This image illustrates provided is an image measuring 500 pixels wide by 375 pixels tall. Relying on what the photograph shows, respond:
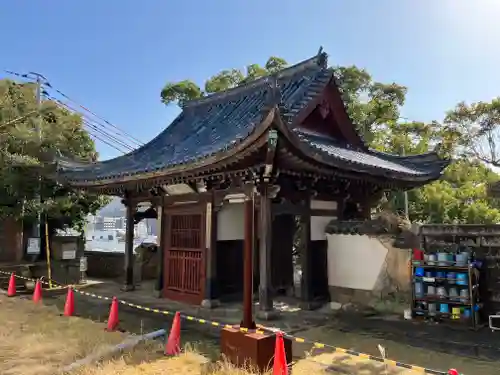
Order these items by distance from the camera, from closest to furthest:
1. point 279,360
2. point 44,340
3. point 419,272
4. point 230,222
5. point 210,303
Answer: point 279,360 → point 44,340 → point 419,272 → point 210,303 → point 230,222

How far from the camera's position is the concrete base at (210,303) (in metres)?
11.3

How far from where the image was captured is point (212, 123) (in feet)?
46.2

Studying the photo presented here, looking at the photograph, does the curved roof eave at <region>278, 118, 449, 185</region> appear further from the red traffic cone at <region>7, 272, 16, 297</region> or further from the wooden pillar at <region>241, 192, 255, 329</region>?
the red traffic cone at <region>7, 272, 16, 297</region>

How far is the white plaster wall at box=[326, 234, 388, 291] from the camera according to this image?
10.8m

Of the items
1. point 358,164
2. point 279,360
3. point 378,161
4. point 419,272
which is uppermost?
point 378,161

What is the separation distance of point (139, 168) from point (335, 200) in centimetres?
579

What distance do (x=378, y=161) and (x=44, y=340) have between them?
1013cm

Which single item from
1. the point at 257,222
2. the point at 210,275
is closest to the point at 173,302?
the point at 210,275

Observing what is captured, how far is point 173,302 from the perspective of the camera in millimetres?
12414

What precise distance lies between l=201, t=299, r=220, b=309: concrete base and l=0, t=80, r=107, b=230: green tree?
7.48 metres

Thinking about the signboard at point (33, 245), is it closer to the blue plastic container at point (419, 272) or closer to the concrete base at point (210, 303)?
the concrete base at point (210, 303)

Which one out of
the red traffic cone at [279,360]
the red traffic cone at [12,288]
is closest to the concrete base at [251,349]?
the red traffic cone at [279,360]

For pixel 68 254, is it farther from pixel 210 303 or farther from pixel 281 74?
pixel 281 74

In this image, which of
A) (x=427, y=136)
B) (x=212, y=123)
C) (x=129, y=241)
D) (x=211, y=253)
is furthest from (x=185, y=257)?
(x=427, y=136)
